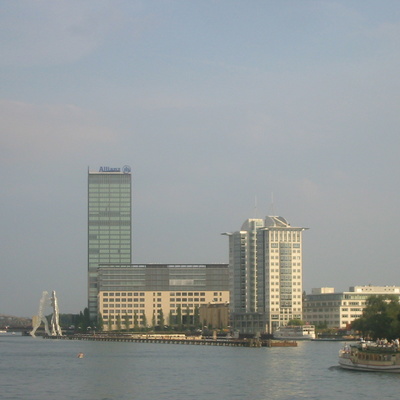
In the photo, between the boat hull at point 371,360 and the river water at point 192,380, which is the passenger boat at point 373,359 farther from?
the river water at point 192,380

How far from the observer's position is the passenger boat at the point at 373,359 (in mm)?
97438

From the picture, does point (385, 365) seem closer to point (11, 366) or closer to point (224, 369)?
point (224, 369)

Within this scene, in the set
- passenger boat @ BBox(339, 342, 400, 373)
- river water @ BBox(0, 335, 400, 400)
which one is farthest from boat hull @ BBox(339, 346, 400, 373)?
river water @ BBox(0, 335, 400, 400)

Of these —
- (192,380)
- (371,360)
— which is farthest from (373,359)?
(192,380)

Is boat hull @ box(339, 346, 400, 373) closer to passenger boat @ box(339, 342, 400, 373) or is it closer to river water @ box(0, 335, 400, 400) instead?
passenger boat @ box(339, 342, 400, 373)

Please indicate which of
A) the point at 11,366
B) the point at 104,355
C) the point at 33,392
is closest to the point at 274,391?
the point at 33,392

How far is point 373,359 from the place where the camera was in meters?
100

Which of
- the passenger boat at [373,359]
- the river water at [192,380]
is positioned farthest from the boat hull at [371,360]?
the river water at [192,380]

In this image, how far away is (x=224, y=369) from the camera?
114062mm

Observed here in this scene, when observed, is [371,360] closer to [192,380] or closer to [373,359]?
[373,359]

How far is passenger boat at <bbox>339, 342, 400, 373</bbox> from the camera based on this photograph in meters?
97.4

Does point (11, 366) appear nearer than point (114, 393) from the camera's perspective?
No

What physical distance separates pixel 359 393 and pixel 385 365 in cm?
1753

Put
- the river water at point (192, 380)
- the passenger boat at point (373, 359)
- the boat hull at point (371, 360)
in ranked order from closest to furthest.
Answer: the river water at point (192, 380), the boat hull at point (371, 360), the passenger boat at point (373, 359)
